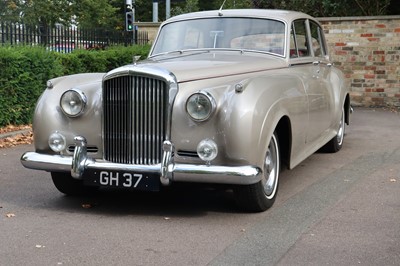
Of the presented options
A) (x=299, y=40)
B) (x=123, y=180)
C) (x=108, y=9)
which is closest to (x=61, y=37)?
(x=299, y=40)

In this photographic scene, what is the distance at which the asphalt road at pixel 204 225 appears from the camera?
3.79 m

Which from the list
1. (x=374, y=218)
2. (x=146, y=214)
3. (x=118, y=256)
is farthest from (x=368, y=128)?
(x=118, y=256)

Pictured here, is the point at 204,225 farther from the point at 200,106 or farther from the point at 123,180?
the point at 200,106

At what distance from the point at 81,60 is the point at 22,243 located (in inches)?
314

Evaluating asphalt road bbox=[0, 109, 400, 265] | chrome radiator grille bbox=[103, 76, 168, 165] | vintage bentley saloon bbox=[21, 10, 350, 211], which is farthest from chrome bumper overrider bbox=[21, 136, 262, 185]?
asphalt road bbox=[0, 109, 400, 265]

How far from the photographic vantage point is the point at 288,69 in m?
5.75

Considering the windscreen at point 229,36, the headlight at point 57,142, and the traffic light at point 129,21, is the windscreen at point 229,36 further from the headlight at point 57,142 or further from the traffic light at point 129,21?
the traffic light at point 129,21

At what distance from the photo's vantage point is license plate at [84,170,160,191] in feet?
14.7

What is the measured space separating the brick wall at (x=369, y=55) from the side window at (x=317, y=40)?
6899mm

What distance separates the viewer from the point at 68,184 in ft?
17.5

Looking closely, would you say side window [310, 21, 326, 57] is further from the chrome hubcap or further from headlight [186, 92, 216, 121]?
headlight [186, 92, 216, 121]

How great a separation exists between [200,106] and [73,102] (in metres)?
1.18

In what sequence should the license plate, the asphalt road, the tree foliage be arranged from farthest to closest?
the tree foliage < the license plate < the asphalt road

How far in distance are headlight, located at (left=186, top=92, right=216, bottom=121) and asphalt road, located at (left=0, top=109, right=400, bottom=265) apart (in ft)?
2.97
